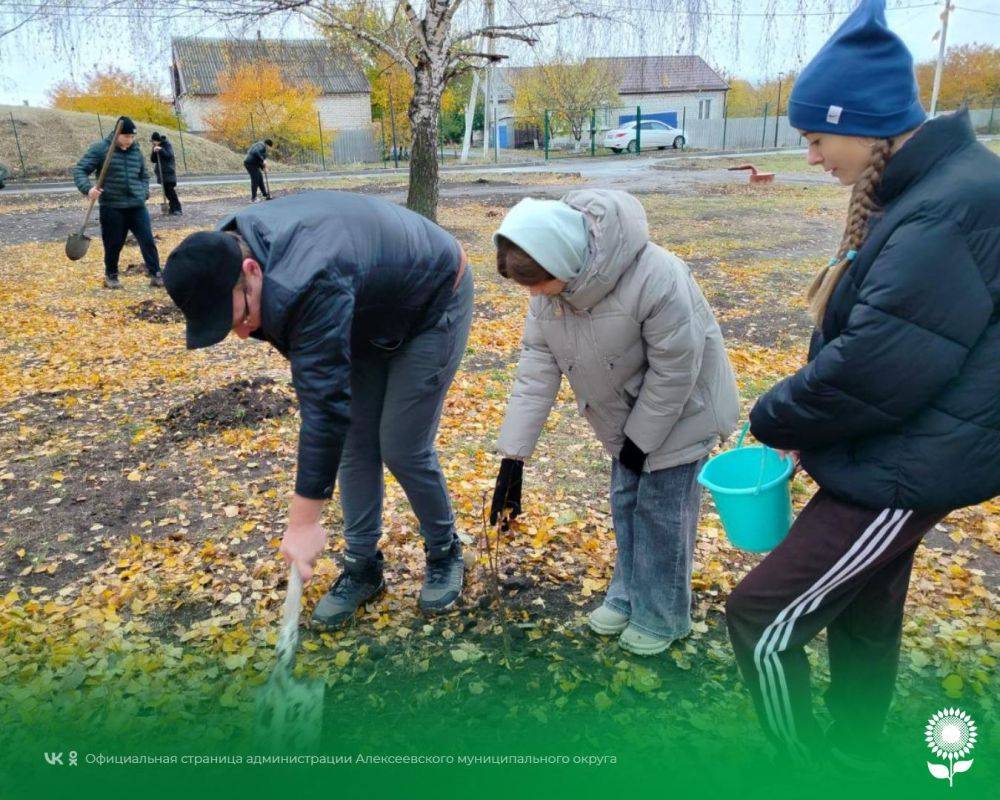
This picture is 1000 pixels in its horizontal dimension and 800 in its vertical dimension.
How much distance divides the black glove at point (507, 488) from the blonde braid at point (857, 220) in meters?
1.14

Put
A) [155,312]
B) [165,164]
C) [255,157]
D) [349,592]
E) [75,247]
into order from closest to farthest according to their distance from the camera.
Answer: [349,592]
[155,312]
[75,247]
[165,164]
[255,157]

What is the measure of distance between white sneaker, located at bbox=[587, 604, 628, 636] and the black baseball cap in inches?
64.9

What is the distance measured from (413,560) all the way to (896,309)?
7.72 feet

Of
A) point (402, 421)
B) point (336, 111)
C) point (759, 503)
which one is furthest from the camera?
point (336, 111)

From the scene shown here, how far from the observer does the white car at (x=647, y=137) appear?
109ft

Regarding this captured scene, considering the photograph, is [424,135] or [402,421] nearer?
[402,421]

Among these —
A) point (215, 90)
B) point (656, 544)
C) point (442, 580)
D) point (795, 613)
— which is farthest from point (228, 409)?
point (215, 90)

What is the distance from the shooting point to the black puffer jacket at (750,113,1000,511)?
4.83 feet

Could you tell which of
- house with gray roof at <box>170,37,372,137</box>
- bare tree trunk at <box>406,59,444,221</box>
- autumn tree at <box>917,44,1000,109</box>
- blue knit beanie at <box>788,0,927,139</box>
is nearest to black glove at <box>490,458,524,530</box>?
blue knit beanie at <box>788,0,927,139</box>

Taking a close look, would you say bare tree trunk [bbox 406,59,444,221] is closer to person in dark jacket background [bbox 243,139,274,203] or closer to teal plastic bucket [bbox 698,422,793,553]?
person in dark jacket background [bbox 243,139,274,203]

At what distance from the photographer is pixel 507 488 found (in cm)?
271

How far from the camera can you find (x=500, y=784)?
7.34 ft

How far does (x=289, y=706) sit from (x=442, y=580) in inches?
34.5

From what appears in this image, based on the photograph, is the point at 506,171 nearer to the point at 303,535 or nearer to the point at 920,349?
the point at 303,535
